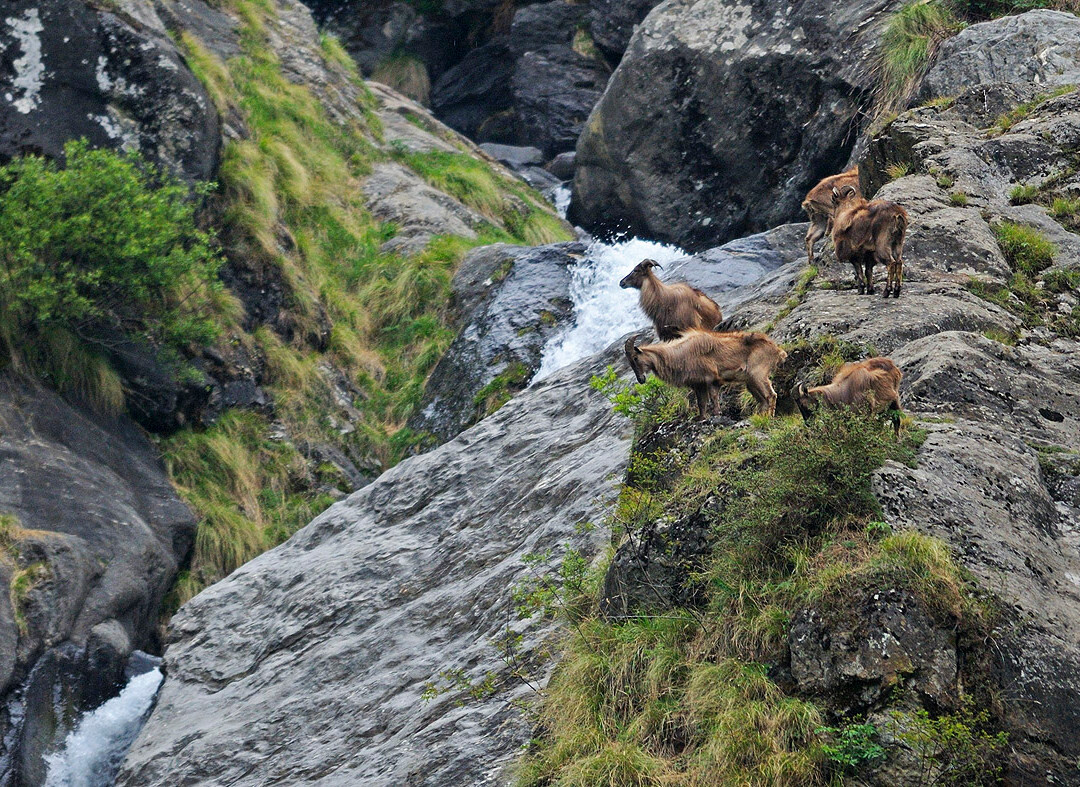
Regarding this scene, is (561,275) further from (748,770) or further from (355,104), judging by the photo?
(748,770)

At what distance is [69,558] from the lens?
11.8 meters

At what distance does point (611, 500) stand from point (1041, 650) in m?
3.91

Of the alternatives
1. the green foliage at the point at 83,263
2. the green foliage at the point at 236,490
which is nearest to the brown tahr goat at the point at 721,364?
the green foliage at the point at 236,490

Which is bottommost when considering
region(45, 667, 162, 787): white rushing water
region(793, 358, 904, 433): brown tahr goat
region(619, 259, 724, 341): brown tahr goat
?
A: region(45, 667, 162, 787): white rushing water

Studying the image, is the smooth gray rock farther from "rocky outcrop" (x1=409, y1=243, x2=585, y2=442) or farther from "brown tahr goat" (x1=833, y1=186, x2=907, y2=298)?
"rocky outcrop" (x1=409, y1=243, x2=585, y2=442)

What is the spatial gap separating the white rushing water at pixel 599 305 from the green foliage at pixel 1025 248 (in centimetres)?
599

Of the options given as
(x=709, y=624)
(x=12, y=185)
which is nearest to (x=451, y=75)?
(x=12, y=185)

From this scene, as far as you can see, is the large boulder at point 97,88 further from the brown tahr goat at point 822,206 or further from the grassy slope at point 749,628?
the grassy slope at point 749,628

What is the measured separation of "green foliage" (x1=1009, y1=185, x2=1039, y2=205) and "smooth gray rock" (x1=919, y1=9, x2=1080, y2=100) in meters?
2.57

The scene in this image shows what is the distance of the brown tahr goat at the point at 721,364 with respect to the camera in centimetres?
767

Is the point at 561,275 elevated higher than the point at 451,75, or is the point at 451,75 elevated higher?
the point at 451,75

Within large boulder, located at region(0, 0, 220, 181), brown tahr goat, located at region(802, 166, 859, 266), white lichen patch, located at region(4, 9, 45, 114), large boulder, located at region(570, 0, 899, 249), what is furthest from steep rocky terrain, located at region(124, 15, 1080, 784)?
white lichen patch, located at region(4, 9, 45, 114)

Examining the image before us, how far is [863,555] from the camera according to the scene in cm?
582

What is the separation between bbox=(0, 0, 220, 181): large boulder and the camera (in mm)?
15086
